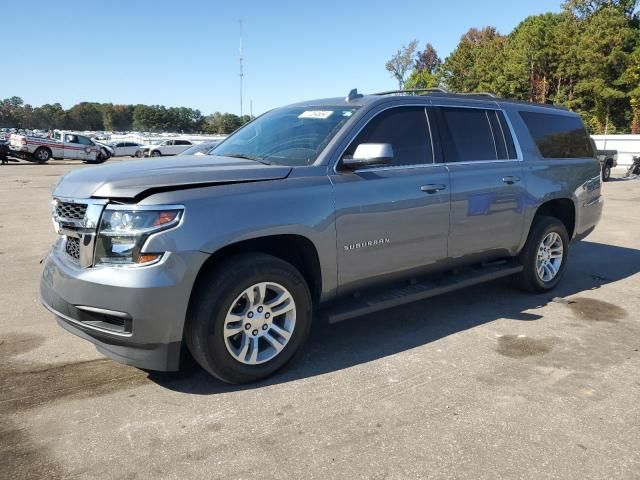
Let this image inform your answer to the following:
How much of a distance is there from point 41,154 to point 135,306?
30.2 metres

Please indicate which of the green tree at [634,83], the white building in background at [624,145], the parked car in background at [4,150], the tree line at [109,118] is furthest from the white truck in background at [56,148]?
the tree line at [109,118]

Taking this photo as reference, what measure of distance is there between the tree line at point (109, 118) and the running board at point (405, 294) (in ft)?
425

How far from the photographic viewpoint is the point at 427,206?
4234 mm

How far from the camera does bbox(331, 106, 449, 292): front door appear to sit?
379cm

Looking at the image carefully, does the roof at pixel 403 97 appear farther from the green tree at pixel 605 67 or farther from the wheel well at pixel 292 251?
the green tree at pixel 605 67

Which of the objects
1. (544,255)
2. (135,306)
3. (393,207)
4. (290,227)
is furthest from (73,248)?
(544,255)

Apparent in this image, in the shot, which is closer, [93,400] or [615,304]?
[93,400]

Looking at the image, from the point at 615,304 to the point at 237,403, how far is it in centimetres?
413

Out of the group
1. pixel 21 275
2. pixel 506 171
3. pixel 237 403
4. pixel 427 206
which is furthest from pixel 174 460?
pixel 21 275

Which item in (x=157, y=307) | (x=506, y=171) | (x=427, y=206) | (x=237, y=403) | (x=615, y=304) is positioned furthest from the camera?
(x=615, y=304)

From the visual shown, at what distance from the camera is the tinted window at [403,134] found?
408cm

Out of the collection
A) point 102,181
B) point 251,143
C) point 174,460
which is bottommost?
point 174,460

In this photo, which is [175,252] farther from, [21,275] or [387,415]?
[21,275]

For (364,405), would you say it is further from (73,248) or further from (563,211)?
(563,211)
